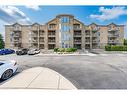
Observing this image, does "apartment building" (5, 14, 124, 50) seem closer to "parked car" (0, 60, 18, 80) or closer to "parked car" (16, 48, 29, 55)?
"parked car" (16, 48, 29, 55)

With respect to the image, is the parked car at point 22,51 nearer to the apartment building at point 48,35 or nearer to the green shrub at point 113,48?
the apartment building at point 48,35

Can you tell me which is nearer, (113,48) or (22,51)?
(22,51)

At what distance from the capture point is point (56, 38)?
25203 millimetres

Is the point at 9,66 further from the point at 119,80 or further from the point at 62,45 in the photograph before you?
the point at 62,45

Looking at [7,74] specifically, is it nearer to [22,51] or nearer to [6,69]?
[6,69]

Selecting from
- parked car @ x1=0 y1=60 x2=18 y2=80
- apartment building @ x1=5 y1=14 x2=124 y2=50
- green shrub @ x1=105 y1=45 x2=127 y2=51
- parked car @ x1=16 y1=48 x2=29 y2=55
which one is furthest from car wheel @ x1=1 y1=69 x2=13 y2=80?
green shrub @ x1=105 y1=45 x2=127 y2=51

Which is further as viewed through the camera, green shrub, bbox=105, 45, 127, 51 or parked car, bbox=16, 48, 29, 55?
parked car, bbox=16, 48, 29, 55

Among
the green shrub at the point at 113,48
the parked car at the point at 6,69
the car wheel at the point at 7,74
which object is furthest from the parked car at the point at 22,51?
the car wheel at the point at 7,74

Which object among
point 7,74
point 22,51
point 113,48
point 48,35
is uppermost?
point 48,35

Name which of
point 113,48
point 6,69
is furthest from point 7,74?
point 113,48

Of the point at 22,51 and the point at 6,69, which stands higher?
the point at 22,51
